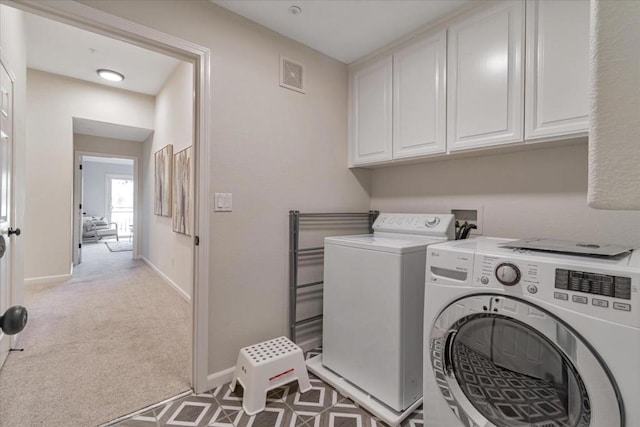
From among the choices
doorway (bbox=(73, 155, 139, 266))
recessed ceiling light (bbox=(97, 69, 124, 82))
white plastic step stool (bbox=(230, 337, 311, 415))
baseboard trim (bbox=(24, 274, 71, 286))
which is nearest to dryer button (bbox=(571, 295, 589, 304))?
white plastic step stool (bbox=(230, 337, 311, 415))

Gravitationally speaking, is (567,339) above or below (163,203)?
below

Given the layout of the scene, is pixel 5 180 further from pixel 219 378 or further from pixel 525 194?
pixel 525 194

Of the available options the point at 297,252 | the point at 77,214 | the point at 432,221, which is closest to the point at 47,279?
the point at 77,214

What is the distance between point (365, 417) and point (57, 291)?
3.92 meters

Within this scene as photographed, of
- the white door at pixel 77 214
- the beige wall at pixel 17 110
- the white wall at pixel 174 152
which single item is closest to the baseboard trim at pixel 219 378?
the beige wall at pixel 17 110

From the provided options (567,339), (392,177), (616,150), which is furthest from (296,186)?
(616,150)

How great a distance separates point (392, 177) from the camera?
244 cm

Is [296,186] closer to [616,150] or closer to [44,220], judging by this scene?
[616,150]

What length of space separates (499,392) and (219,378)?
1.46 m

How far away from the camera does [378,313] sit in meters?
1.54

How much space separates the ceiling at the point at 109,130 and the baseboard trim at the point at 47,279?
2160 millimetres

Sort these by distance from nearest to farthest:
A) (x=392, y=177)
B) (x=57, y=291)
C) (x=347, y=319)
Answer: (x=347, y=319), (x=392, y=177), (x=57, y=291)

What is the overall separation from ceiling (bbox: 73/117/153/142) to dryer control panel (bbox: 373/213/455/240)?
4.16m

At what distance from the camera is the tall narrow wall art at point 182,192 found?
10.2 feet
